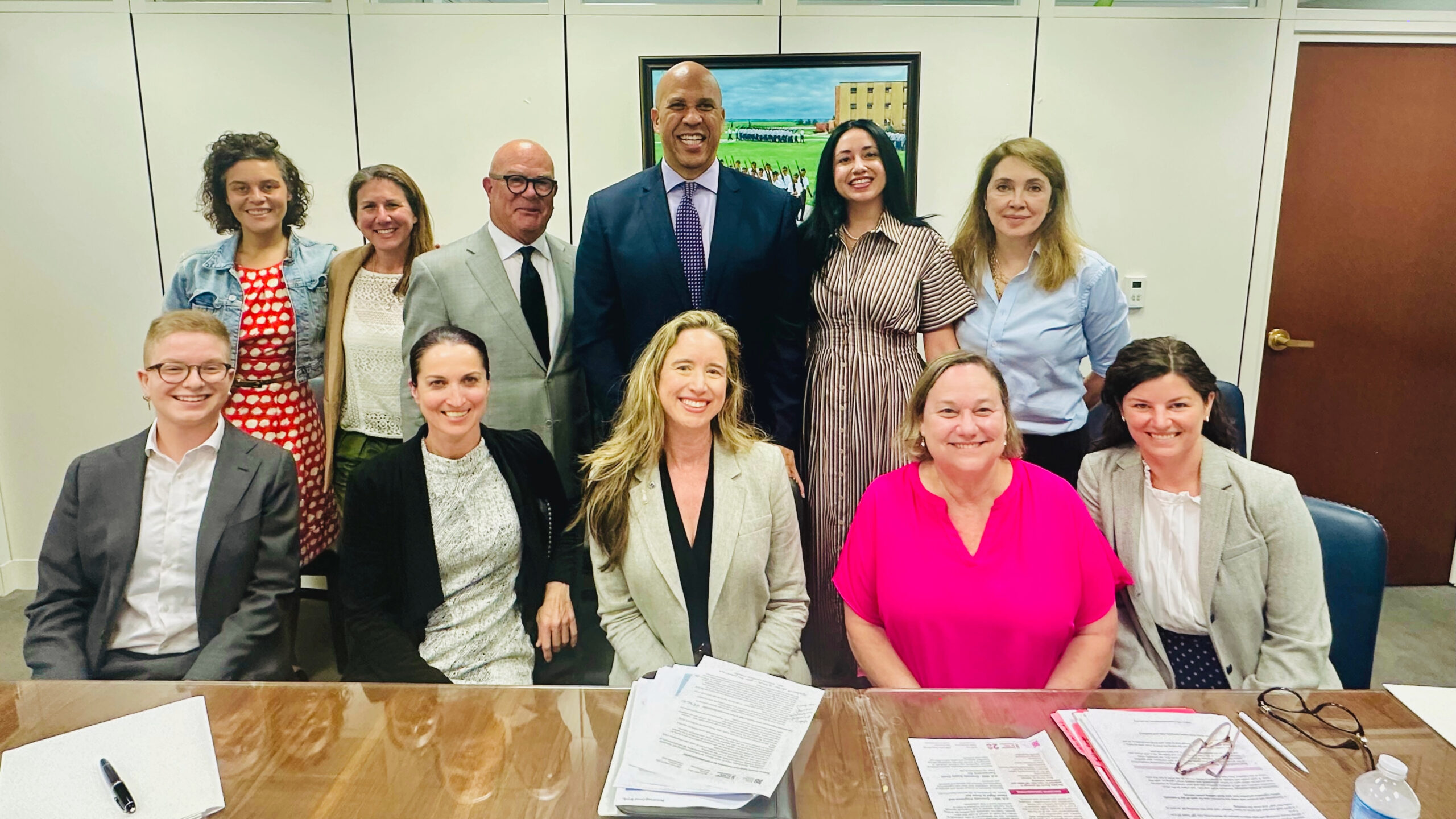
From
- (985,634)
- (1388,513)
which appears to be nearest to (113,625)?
(985,634)

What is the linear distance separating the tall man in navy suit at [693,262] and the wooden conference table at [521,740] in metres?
1.08

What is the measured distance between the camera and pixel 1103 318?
2.42m

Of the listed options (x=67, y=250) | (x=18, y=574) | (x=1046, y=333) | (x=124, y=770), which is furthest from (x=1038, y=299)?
(x=18, y=574)

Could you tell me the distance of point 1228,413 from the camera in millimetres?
1904

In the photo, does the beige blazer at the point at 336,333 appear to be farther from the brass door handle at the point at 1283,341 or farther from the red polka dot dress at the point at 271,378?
the brass door handle at the point at 1283,341

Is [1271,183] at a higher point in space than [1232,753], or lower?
higher

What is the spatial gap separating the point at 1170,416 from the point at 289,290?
8.31ft

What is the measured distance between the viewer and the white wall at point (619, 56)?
10.6 feet

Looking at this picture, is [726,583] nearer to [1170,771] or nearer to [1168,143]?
[1170,771]

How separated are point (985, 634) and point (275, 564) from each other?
1652 millimetres

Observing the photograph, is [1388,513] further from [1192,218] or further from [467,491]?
[467,491]

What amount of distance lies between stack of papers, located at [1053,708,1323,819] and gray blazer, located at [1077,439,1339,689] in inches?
19.1

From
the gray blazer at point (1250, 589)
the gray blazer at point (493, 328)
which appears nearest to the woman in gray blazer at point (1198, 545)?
the gray blazer at point (1250, 589)

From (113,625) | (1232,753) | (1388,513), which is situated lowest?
(1388,513)
